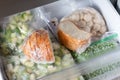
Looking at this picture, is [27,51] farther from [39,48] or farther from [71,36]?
[71,36]

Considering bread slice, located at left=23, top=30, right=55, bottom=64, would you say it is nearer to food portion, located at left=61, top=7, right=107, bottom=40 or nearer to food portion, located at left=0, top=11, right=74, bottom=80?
food portion, located at left=0, top=11, right=74, bottom=80

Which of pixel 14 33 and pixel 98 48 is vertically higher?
pixel 14 33

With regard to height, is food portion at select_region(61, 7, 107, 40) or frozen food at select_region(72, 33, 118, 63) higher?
food portion at select_region(61, 7, 107, 40)

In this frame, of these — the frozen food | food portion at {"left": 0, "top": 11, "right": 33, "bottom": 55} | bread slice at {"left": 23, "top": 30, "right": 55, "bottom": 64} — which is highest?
food portion at {"left": 0, "top": 11, "right": 33, "bottom": 55}

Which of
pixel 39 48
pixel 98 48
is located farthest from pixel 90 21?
pixel 39 48

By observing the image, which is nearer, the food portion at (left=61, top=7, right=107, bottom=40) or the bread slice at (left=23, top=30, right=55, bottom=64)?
the bread slice at (left=23, top=30, right=55, bottom=64)

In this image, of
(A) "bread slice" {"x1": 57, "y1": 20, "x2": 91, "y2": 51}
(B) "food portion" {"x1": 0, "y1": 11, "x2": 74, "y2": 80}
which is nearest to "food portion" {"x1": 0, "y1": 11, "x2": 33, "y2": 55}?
(B) "food portion" {"x1": 0, "y1": 11, "x2": 74, "y2": 80}

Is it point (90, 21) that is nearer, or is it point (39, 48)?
point (39, 48)
